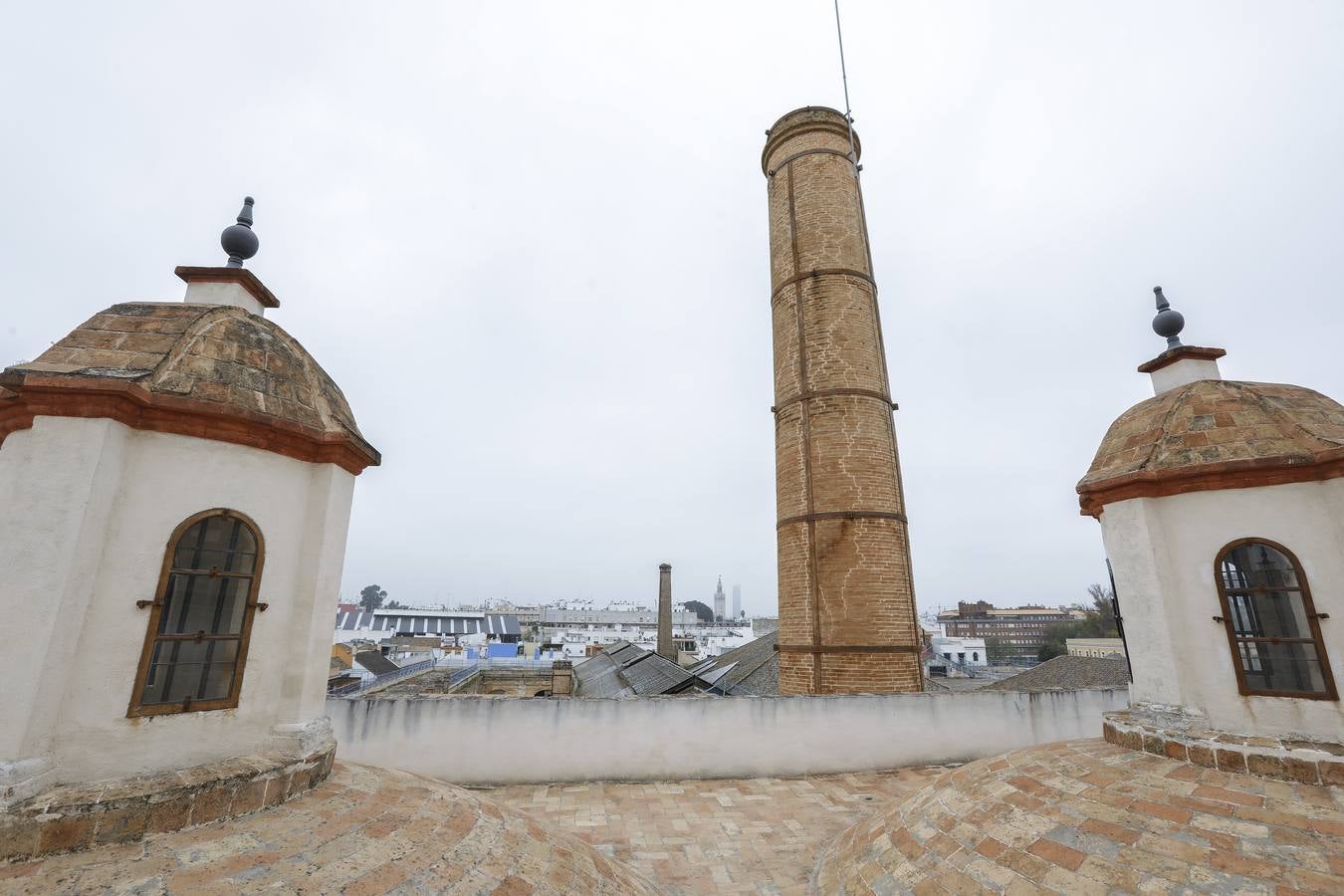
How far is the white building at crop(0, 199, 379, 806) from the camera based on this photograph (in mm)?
3510

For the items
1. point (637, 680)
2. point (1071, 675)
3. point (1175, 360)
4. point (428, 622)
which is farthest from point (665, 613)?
point (428, 622)

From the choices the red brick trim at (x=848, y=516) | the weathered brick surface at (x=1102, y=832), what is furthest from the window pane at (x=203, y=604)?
the red brick trim at (x=848, y=516)

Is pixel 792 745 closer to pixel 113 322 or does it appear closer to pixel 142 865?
pixel 142 865

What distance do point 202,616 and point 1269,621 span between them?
27.4 feet

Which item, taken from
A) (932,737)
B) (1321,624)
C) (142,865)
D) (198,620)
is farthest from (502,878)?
(932,737)

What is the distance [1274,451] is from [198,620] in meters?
8.42

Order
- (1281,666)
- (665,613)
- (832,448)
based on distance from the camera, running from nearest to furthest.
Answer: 1. (1281,666)
2. (832,448)
3. (665,613)

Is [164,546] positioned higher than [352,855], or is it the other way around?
[164,546]

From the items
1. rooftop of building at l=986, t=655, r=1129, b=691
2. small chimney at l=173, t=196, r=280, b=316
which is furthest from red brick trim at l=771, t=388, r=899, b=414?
rooftop of building at l=986, t=655, r=1129, b=691

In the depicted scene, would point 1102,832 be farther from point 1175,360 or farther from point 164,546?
point 164,546

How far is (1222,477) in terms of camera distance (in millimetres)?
5047

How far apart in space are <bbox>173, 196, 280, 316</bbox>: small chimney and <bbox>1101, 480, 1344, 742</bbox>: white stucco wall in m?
8.38

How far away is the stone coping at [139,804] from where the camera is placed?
3137mm

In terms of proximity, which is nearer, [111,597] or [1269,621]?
[111,597]
